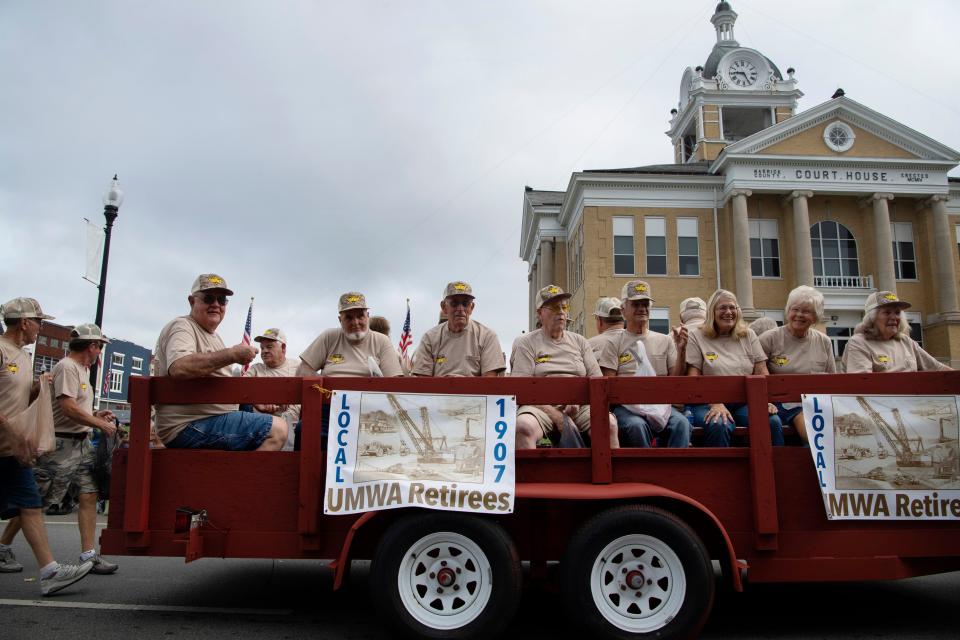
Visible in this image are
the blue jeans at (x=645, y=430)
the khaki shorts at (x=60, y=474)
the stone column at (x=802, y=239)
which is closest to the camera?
the blue jeans at (x=645, y=430)

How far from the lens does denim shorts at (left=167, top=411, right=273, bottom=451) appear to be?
448 cm

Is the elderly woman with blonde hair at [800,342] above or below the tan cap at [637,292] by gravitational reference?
below

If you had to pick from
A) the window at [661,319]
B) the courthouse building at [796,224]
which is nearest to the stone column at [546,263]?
the courthouse building at [796,224]

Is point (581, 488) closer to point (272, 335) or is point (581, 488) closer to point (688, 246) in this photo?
point (272, 335)

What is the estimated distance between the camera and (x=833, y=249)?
28.2 m

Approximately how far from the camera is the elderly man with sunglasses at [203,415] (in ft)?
14.2

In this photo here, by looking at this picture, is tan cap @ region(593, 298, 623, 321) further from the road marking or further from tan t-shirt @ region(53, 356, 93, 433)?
tan t-shirt @ region(53, 356, 93, 433)

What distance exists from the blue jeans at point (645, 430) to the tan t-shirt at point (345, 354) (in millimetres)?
1909

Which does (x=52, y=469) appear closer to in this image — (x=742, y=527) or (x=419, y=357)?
(x=419, y=357)

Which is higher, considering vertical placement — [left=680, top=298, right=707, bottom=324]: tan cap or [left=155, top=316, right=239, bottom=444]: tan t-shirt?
[left=680, top=298, right=707, bottom=324]: tan cap

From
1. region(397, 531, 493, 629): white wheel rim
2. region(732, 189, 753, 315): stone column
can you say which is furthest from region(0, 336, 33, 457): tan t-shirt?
region(732, 189, 753, 315): stone column

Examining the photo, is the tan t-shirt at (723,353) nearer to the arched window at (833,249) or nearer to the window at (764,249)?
the window at (764,249)

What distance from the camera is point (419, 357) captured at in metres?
5.66

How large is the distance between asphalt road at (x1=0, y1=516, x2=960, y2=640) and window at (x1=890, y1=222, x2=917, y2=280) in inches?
1025
